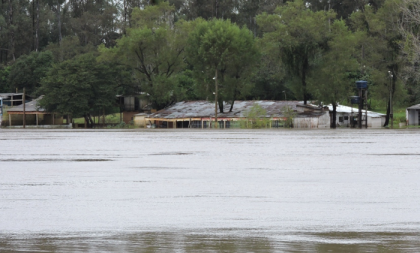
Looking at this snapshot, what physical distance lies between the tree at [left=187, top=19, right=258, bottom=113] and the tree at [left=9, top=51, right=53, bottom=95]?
92.1 ft

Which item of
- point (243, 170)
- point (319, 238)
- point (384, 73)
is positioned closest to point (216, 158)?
point (243, 170)

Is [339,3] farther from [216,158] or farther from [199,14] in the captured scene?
[216,158]

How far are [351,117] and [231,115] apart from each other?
1485cm

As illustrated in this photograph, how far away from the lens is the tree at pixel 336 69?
81438 millimetres

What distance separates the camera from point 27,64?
109500 mm

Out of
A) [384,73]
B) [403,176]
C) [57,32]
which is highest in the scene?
[57,32]

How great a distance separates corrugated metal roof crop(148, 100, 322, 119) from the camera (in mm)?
87588

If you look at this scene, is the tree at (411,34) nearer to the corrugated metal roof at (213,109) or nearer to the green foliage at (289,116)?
the green foliage at (289,116)

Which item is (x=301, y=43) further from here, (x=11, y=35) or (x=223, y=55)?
(x=11, y=35)

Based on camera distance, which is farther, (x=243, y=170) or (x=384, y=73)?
(x=384, y=73)

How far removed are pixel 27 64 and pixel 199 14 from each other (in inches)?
1153

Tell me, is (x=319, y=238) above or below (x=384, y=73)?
below

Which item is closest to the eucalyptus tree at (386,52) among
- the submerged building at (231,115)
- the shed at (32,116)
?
the submerged building at (231,115)

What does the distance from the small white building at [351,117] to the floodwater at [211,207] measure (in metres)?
64.3
